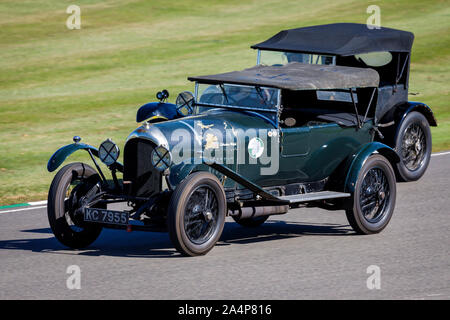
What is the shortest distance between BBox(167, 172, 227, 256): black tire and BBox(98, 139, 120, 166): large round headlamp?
1.08 meters

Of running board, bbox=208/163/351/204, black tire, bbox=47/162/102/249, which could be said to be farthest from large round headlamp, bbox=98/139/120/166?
running board, bbox=208/163/351/204

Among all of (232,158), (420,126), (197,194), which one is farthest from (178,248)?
(420,126)

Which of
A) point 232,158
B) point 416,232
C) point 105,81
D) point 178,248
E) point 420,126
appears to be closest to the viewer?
point 178,248

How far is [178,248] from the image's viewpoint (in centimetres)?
793

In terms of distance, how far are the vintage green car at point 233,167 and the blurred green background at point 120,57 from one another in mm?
3186

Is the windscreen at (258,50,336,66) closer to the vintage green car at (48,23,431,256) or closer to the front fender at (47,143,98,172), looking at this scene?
the vintage green car at (48,23,431,256)

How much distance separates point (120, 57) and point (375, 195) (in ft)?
56.2

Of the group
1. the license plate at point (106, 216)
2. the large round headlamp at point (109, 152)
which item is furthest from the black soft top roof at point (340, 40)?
the license plate at point (106, 216)

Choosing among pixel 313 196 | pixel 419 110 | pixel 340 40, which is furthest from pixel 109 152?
pixel 419 110

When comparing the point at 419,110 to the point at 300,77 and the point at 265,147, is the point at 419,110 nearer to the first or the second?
the point at 300,77

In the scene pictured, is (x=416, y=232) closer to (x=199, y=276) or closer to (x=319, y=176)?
(x=319, y=176)

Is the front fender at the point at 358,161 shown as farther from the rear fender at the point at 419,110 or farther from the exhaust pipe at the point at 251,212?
the rear fender at the point at 419,110

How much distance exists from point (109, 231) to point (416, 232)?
11.2ft

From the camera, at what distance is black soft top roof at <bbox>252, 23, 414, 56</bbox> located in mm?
12031
